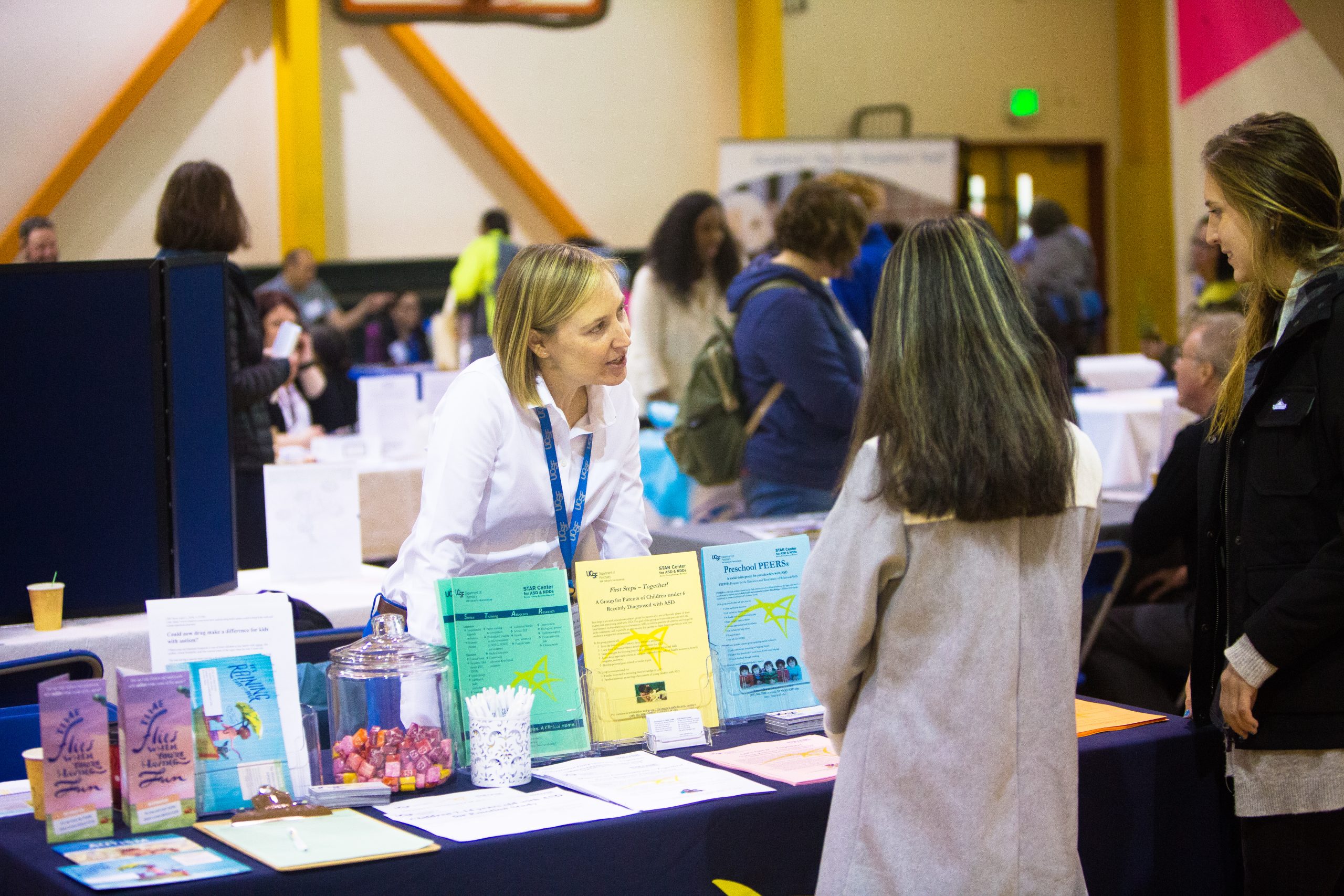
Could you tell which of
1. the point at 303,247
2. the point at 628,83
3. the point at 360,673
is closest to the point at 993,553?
the point at 360,673

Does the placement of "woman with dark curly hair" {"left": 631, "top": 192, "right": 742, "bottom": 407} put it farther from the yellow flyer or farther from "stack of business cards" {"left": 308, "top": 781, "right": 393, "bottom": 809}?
"stack of business cards" {"left": 308, "top": 781, "right": 393, "bottom": 809}

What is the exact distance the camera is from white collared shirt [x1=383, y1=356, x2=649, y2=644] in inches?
82.4

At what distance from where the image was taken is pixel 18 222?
8.30m

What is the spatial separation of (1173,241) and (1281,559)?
1019 cm

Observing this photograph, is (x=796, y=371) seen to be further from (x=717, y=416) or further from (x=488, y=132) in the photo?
(x=488, y=132)

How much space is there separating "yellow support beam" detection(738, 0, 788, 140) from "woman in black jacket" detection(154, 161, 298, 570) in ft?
23.1

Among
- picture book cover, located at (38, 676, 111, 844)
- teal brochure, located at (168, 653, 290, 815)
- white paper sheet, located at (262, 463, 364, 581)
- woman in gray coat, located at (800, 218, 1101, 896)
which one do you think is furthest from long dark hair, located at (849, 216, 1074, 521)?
white paper sheet, located at (262, 463, 364, 581)

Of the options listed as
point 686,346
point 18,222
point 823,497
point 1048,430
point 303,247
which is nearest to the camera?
point 1048,430

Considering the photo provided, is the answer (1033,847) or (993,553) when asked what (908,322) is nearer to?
(993,553)

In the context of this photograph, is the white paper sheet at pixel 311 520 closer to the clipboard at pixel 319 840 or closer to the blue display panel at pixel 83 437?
the blue display panel at pixel 83 437

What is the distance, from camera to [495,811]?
1716 mm

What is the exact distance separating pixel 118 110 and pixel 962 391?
850 centimetres

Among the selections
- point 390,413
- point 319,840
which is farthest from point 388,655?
A: point 390,413

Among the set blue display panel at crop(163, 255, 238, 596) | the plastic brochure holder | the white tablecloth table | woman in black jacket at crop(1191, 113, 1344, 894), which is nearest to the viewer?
woman in black jacket at crop(1191, 113, 1344, 894)
